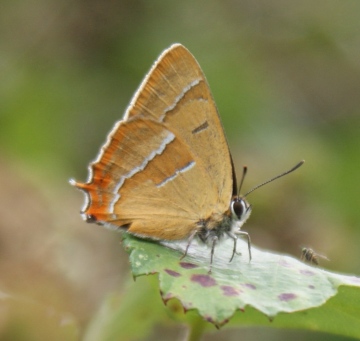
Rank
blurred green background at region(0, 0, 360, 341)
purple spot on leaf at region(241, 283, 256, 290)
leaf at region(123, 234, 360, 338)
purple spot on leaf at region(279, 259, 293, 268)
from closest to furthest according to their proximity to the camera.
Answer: leaf at region(123, 234, 360, 338), purple spot on leaf at region(241, 283, 256, 290), purple spot on leaf at region(279, 259, 293, 268), blurred green background at region(0, 0, 360, 341)

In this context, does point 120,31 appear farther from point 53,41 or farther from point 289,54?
point 289,54

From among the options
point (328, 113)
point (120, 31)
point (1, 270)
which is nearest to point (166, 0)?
point (120, 31)

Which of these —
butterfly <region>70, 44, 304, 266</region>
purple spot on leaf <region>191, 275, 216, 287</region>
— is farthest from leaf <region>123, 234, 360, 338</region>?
butterfly <region>70, 44, 304, 266</region>

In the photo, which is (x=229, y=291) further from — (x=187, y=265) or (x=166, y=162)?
(x=166, y=162)

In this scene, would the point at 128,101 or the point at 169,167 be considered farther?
the point at 128,101

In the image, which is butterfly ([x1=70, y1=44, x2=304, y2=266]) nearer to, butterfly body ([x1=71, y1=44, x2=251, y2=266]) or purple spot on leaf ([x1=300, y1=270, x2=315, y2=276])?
butterfly body ([x1=71, y1=44, x2=251, y2=266])

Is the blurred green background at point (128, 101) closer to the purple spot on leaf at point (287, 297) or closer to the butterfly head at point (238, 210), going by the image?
the butterfly head at point (238, 210)

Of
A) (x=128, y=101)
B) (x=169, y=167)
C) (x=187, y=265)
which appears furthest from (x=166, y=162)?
(x=128, y=101)
